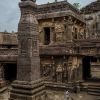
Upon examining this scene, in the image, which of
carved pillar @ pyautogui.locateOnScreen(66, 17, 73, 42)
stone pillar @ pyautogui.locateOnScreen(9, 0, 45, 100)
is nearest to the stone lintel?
stone pillar @ pyautogui.locateOnScreen(9, 0, 45, 100)

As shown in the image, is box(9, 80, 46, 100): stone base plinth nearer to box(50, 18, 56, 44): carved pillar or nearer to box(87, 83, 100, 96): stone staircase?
box(87, 83, 100, 96): stone staircase

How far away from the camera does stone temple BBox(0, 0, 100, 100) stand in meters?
9.29

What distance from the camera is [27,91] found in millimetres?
8828

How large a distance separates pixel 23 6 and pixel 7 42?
775 inches

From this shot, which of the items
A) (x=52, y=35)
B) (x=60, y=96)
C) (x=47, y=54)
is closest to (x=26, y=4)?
(x=60, y=96)

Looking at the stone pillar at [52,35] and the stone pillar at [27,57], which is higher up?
the stone pillar at [52,35]

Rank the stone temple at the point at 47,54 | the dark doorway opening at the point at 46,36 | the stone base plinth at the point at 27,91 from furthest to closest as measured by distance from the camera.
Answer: the dark doorway opening at the point at 46,36
the stone temple at the point at 47,54
the stone base plinth at the point at 27,91

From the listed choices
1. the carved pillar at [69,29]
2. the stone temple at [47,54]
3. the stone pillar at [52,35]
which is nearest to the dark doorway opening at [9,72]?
the stone temple at [47,54]

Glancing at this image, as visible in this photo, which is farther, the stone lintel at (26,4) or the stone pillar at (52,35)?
the stone pillar at (52,35)

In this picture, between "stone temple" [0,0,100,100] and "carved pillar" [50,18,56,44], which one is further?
"carved pillar" [50,18,56,44]

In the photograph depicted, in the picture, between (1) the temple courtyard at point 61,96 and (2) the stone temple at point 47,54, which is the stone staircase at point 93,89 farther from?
(1) the temple courtyard at point 61,96

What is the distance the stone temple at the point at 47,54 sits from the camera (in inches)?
366

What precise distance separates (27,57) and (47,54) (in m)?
9.24

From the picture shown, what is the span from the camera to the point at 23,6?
9.42m
